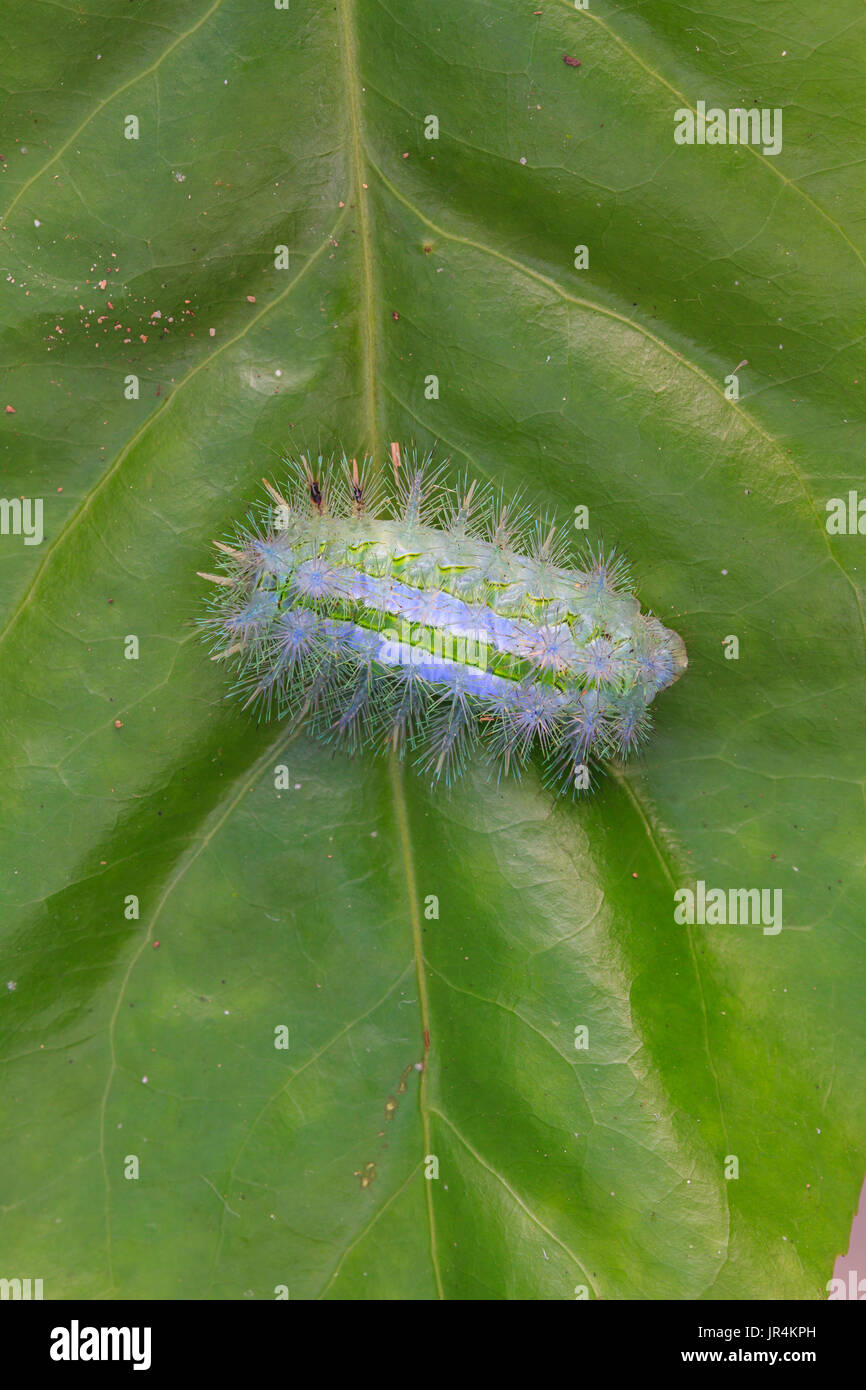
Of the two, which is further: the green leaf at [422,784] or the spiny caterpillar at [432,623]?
the spiny caterpillar at [432,623]

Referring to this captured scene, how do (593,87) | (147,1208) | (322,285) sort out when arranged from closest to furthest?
(593,87)
(322,285)
(147,1208)

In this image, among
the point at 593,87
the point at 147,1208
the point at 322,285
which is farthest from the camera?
the point at 147,1208

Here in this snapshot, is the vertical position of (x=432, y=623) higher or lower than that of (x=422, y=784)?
higher

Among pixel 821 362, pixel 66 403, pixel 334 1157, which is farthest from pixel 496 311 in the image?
pixel 334 1157

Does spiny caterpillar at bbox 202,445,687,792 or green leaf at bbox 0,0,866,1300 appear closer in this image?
green leaf at bbox 0,0,866,1300

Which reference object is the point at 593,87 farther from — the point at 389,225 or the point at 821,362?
the point at 821,362
